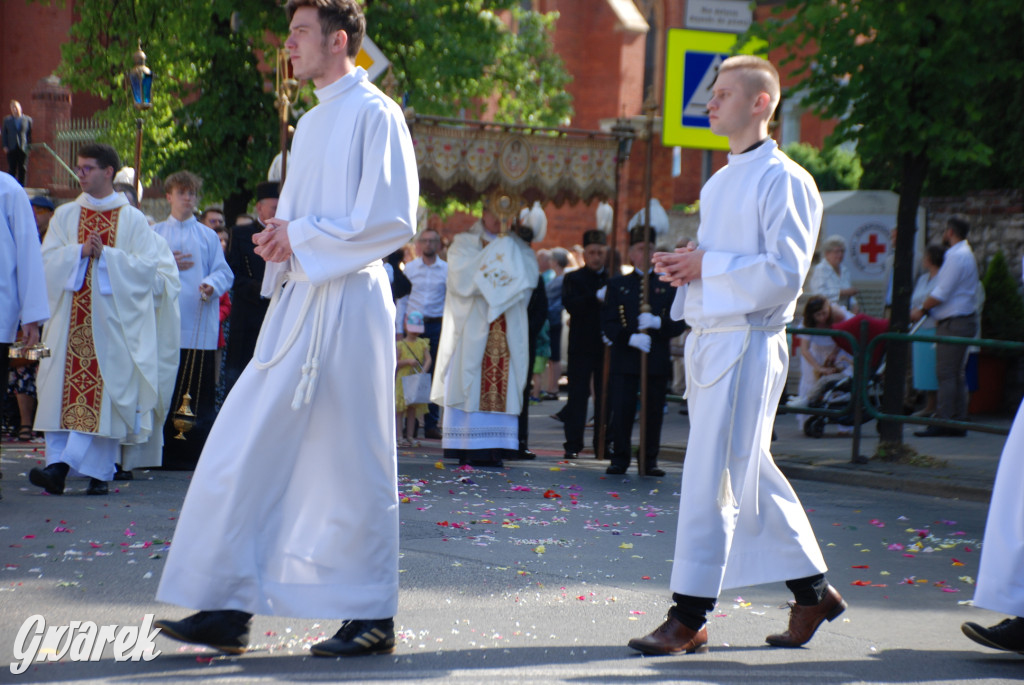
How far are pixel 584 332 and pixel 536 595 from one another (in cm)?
674

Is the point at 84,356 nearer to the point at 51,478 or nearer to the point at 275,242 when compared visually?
the point at 51,478

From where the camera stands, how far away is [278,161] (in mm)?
11508

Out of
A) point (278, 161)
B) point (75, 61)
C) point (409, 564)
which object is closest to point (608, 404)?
point (278, 161)

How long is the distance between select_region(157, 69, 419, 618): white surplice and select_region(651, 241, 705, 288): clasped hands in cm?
99

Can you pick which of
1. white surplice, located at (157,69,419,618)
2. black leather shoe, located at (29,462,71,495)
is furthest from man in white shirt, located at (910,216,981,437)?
white surplice, located at (157,69,419,618)

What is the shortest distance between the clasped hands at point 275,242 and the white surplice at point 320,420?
0.05 m

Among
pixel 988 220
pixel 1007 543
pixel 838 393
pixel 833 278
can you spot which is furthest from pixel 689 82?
pixel 1007 543

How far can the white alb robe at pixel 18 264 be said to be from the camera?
24.4ft

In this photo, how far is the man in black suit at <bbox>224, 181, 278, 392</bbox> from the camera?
1093cm

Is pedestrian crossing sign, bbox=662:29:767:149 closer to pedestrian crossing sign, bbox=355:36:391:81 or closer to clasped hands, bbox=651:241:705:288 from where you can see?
pedestrian crossing sign, bbox=355:36:391:81

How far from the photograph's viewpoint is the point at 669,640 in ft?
16.0

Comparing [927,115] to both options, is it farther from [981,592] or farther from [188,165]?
[188,165]

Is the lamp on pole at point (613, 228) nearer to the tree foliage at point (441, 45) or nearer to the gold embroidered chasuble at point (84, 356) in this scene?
the tree foliage at point (441, 45)

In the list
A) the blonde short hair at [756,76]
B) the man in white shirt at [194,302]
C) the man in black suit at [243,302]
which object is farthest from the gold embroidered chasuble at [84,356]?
the blonde short hair at [756,76]
